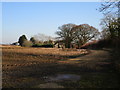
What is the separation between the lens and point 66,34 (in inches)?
1479

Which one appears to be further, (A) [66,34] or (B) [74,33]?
(A) [66,34]

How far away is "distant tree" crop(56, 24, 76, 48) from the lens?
116 feet

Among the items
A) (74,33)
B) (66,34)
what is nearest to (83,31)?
(74,33)

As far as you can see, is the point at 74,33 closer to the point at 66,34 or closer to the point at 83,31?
the point at 83,31

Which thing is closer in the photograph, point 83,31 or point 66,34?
point 83,31

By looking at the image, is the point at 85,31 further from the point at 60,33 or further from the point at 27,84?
the point at 27,84

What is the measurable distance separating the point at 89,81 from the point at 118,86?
905mm

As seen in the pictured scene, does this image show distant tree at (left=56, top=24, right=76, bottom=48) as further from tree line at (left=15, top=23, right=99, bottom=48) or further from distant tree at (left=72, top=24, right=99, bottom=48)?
distant tree at (left=72, top=24, right=99, bottom=48)

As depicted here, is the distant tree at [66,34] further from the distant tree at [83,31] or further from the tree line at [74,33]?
the distant tree at [83,31]

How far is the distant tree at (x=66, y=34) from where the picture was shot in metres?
35.4

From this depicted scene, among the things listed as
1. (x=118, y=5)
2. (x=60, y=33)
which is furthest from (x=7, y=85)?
(x=60, y=33)

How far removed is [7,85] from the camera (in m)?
4.26

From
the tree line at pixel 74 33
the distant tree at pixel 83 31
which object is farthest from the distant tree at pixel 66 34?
the distant tree at pixel 83 31

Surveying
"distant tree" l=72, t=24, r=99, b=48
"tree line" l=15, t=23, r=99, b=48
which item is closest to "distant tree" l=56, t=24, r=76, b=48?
"tree line" l=15, t=23, r=99, b=48
